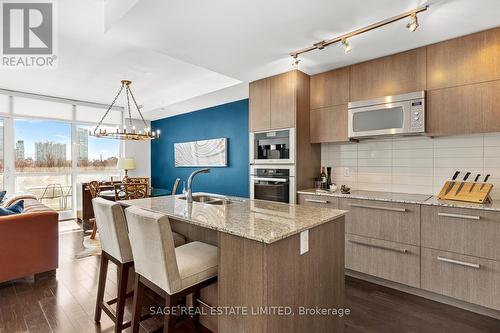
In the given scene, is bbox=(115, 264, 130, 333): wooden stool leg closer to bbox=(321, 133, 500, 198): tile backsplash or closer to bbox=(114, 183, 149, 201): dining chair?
bbox=(114, 183, 149, 201): dining chair

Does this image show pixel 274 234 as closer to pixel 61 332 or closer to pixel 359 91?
pixel 61 332

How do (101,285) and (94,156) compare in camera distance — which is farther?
(94,156)

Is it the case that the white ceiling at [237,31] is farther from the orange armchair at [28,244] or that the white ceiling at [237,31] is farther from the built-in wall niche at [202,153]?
the orange armchair at [28,244]

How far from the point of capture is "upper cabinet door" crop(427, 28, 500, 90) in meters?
2.29

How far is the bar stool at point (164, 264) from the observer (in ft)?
4.68

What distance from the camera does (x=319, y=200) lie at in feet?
10.2

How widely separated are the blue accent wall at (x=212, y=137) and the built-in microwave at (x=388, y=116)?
2.20 m

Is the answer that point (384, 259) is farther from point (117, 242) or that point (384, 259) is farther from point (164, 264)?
point (117, 242)

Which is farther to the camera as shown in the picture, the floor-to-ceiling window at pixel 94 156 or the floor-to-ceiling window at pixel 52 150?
the floor-to-ceiling window at pixel 94 156

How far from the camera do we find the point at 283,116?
11.2 feet

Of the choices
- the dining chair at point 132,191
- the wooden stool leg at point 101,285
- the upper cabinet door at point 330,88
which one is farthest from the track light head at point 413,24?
the dining chair at point 132,191

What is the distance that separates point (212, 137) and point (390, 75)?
3538 millimetres

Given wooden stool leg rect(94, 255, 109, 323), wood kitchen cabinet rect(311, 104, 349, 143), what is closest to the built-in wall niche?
wood kitchen cabinet rect(311, 104, 349, 143)

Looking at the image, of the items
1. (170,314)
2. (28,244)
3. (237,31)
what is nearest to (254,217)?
(170,314)
